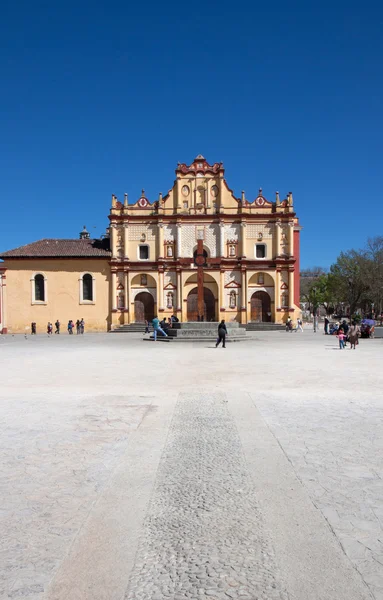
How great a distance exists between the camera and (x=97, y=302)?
43.7 meters

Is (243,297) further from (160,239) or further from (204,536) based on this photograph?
(204,536)

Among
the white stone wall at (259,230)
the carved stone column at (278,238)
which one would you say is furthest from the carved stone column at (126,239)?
the carved stone column at (278,238)

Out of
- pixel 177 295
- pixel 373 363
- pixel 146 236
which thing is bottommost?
pixel 373 363

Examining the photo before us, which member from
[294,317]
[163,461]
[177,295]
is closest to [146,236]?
[177,295]

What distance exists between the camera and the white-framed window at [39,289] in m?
43.3

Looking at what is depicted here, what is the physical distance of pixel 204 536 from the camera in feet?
11.1

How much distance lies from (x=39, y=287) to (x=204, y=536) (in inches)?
1690

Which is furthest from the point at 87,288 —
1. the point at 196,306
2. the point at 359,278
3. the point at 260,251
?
the point at 359,278

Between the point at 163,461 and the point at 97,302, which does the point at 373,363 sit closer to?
the point at 163,461

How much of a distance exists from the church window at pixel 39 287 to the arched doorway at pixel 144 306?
28.7 feet

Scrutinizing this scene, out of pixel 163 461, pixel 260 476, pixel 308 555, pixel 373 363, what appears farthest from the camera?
pixel 373 363

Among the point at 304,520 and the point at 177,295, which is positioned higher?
the point at 177,295

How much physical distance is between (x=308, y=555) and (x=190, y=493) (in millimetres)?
1341

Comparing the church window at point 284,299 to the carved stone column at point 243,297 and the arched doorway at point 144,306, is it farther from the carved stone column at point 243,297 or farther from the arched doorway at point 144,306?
the arched doorway at point 144,306
